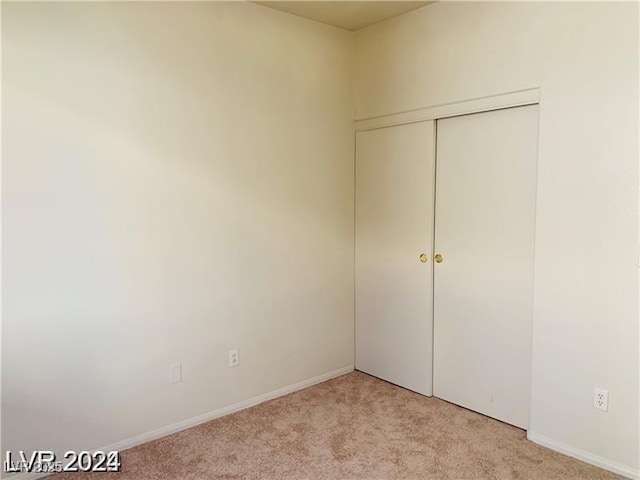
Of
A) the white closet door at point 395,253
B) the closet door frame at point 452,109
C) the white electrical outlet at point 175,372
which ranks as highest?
the closet door frame at point 452,109

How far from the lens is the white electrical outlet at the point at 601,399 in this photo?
2400 mm

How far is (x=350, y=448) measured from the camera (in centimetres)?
261

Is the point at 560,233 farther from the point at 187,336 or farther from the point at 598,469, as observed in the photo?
the point at 187,336

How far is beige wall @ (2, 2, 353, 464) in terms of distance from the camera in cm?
229

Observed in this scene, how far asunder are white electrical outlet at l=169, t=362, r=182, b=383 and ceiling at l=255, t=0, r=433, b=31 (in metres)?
2.20

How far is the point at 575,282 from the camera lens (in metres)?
2.47

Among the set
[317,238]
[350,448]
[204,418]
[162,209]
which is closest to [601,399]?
[350,448]

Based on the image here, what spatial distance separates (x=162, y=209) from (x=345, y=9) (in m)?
1.69

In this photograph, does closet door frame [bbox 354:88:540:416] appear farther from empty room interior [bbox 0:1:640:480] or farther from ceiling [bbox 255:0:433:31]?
ceiling [bbox 255:0:433:31]

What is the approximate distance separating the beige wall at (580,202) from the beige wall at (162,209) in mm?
1234

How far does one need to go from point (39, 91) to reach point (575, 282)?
2706 mm

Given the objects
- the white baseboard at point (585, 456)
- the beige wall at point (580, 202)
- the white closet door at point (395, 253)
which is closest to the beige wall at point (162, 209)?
the white closet door at point (395, 253)

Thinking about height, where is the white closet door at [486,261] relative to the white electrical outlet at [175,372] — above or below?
above

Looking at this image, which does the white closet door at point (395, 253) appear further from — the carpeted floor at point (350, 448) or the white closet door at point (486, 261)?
the carpeted floor at point (350, 448)
